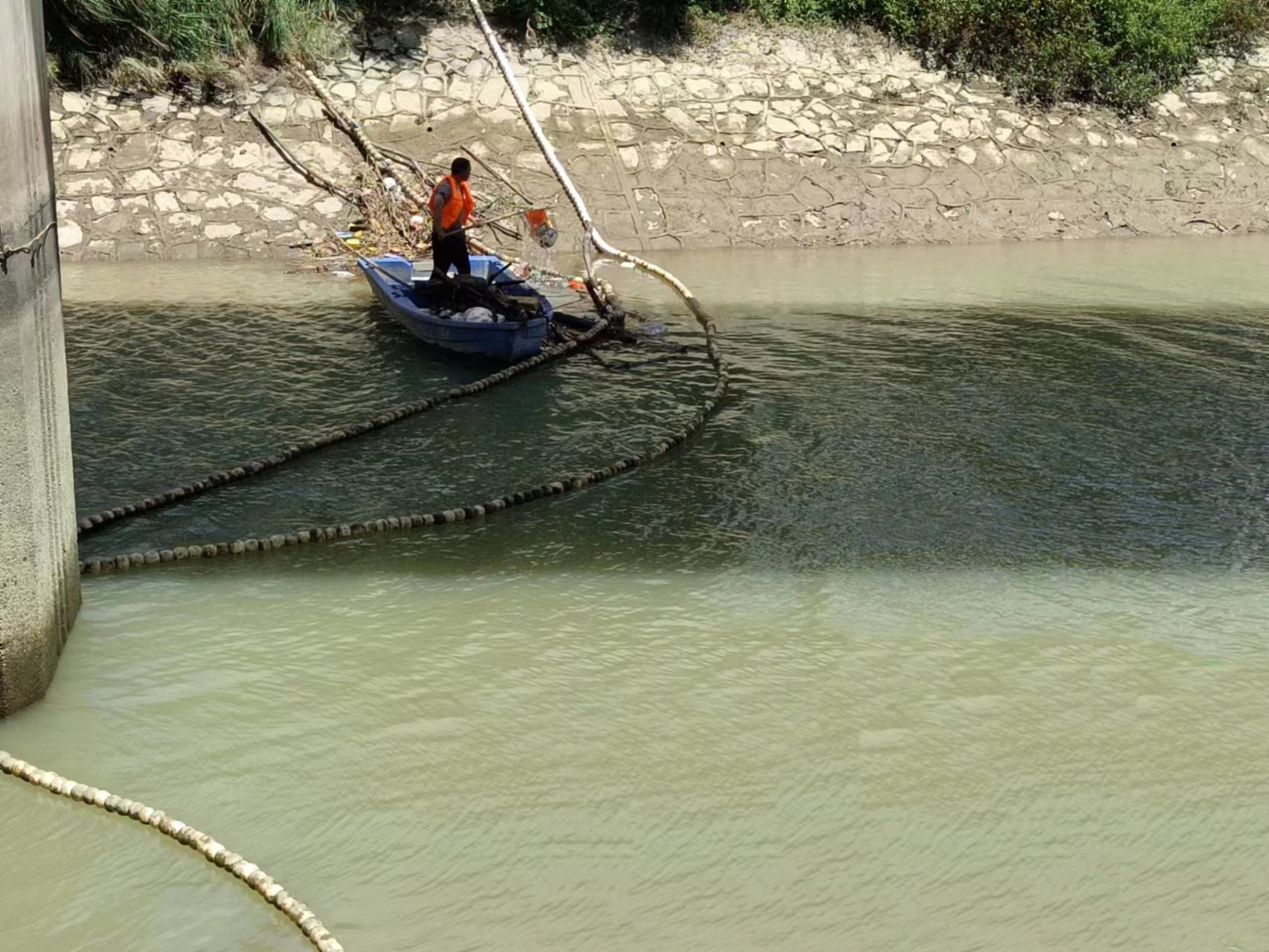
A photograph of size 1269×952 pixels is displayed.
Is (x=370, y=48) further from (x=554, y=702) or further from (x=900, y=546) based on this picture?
(x=554, y=702)

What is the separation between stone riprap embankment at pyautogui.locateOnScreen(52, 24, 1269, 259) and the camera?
15.8m

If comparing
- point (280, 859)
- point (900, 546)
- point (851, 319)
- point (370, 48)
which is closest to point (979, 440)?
point (900, 546)

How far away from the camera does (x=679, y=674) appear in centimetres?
605

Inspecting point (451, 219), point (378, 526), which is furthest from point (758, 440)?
point (451, 219)

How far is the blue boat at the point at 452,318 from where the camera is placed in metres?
10.9

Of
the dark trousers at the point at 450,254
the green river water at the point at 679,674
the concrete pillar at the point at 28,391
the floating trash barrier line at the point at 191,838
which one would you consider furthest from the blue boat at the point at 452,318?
the floating trash barrier line at the point at 191,838

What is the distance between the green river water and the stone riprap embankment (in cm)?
528

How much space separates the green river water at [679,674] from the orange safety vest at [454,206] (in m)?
1.63

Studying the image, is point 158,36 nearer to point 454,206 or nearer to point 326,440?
point 454,206

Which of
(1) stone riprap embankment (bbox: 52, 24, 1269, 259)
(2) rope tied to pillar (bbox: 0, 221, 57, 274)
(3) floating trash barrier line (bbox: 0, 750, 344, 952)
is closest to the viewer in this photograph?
(3) floating trash barrier line (bbox: 0, 750, 344, 952)

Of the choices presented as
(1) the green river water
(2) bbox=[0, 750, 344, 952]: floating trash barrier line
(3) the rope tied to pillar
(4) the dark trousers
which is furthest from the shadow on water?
(2) bbox=[0, 750, 344, 952]: floating trash barrier line

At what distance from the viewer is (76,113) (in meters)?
16.0

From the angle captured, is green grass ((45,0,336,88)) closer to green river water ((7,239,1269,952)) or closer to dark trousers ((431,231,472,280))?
dark trousers ((431,231,472,280))

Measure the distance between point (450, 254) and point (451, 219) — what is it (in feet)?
0.99
